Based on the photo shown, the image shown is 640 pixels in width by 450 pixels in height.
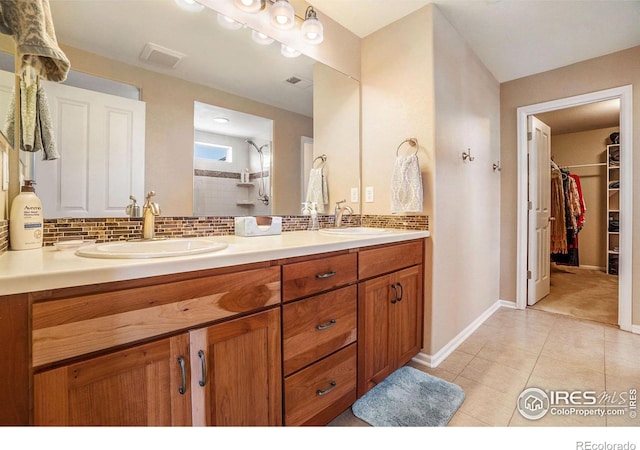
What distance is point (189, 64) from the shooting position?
4.61 ft

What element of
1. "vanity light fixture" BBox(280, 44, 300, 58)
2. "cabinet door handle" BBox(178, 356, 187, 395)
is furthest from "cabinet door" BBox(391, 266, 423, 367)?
"vanity light fixture" BBox(280, 44, 300, 58)

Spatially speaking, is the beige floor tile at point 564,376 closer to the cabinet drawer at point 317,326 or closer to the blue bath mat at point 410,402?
the blue bath mat at point 410,402

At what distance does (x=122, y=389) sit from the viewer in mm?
724

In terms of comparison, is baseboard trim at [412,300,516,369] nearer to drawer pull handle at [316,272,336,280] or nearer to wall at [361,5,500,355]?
wall at [361,5,500,355]

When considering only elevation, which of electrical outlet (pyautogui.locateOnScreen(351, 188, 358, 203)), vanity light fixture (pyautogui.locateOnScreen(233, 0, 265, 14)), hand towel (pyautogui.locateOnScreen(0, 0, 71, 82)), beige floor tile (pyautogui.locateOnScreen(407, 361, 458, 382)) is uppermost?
vanity light fixture (pyautogui.locateOnScreen(233, 0, 265, 14))

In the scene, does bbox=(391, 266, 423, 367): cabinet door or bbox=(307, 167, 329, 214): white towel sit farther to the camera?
bbox=(307, 167, 329, 214): white towel

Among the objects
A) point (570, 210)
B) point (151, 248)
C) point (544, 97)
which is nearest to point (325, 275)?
point (151, 248)

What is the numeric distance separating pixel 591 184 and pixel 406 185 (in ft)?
15.4

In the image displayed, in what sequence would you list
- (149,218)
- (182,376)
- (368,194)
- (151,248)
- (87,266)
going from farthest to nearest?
(368,194), (149,218), (151,248), (182,376), (87,266)

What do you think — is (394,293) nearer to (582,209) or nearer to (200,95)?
(200,95)

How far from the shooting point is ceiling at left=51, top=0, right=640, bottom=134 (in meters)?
1.18

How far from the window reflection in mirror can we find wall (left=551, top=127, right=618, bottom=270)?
17.3 feet

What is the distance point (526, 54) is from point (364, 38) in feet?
4.71
